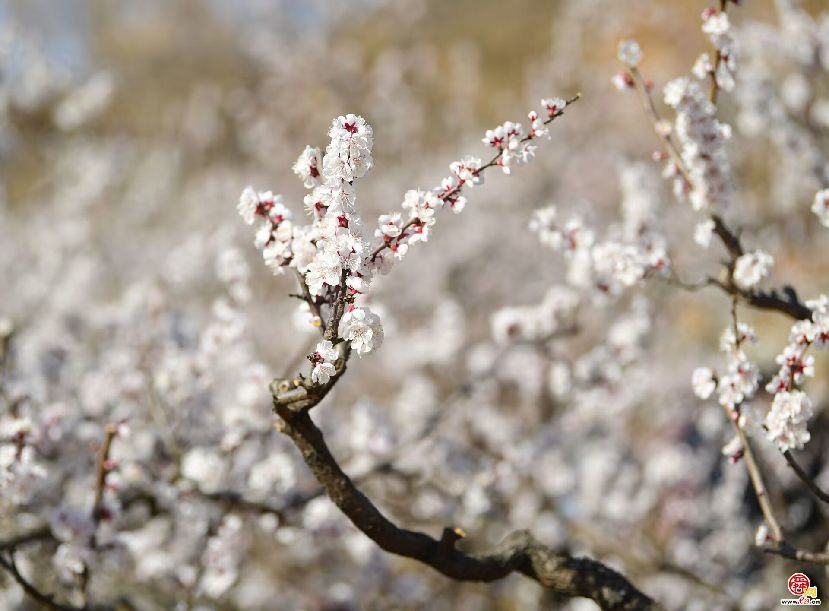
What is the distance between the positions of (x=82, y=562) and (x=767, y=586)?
4354mm

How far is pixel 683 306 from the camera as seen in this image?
352 inches

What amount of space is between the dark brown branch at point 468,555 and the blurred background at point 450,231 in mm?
1154

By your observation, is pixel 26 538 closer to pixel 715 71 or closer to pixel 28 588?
pixel 28 588

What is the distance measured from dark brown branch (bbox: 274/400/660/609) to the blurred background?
115 centimetres

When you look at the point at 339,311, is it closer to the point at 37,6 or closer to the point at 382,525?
the point at 382,525

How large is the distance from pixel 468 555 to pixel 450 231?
12.6 metres

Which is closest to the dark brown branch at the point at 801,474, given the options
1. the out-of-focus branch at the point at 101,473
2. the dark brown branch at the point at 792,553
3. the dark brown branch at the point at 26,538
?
the dark brown branch at the point at 792,553

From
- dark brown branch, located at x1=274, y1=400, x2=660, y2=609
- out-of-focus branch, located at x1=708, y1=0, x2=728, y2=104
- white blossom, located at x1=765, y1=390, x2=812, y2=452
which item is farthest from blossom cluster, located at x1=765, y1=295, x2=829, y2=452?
out-of-focus branch, located at x1=708, y1=0, x2=728, y2=104

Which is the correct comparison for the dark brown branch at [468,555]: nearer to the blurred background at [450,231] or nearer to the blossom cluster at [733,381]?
the blossom cluster at [733,381]

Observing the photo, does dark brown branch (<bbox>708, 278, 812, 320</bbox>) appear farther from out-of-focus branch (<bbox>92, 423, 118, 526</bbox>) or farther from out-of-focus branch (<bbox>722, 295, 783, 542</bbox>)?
out-of-focus branch (<bbox>92, 423, 118, 526</bbox>)

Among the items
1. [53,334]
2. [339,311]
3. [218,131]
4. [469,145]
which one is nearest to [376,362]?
[53,334]

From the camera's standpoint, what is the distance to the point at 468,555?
2.53m

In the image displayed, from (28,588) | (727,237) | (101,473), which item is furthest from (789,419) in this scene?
(28,588)

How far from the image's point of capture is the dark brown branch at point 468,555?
92.0 inches
